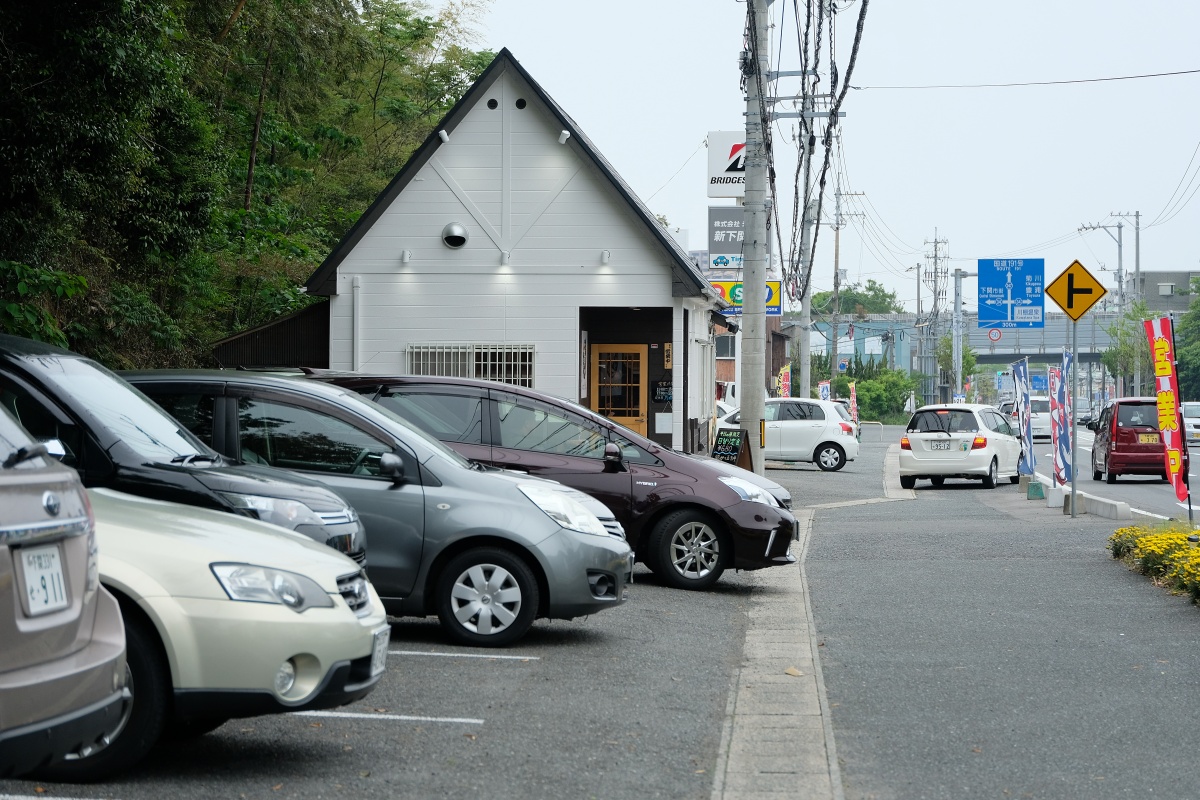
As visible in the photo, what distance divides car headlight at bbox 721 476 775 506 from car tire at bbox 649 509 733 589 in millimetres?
329

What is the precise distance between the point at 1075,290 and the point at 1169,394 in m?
3.17

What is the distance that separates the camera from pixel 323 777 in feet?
17.8

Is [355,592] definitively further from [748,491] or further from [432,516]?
[748,491]

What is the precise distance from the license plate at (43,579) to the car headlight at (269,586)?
49.5 inches

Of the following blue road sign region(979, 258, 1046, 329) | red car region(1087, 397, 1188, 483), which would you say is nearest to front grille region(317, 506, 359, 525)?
red car region(1087, 397, 1188, 483)

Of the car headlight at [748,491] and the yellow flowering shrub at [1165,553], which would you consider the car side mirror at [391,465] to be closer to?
the car headlight at [748,491]

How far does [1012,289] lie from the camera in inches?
1683

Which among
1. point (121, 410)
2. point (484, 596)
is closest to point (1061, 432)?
point (484, 596)

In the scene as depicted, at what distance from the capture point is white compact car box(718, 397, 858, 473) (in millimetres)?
32281

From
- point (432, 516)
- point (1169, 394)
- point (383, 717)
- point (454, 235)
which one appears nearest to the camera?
point (383, 717)

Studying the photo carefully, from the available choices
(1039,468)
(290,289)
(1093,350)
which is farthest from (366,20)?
(1093,350)

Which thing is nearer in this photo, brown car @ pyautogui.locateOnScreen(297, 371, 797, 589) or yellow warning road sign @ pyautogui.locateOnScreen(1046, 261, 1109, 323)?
brown car @ pyautogui.locateOnScreen(297, 371, 797, 589)

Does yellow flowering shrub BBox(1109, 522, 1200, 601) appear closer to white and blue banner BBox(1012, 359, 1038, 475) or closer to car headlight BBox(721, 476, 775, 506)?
car headlight BBox(721, 476, 775, 506)

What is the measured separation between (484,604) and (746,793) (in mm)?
3285
